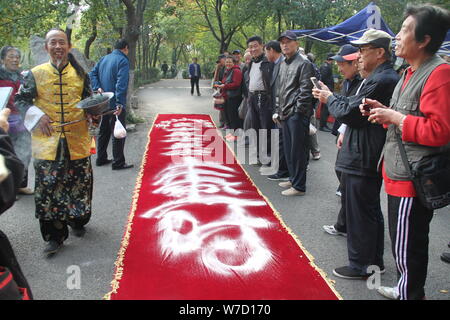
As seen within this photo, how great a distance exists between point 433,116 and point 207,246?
2.16m

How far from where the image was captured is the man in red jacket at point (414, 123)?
216cm

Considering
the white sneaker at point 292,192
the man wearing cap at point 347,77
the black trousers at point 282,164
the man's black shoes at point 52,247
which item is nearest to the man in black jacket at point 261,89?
the black trousers at point 282,164

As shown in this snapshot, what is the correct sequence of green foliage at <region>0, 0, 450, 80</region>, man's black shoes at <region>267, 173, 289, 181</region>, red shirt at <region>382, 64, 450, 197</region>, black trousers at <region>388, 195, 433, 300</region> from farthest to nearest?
1. green foliage at <region>0, 0, 450, 80</region>
2. man's black shoes at <region>267, 173, 289, 181</region>
3. black trousers at <region>388, 195, 433, 300</region>
4. red shirt at <region>382, 64, 450, 197</region>

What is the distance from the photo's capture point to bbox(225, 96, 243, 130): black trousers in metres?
8.58

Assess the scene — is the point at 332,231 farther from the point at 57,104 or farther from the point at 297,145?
the point at 57,104

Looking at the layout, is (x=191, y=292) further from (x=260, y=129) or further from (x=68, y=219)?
(x=260, y=129)

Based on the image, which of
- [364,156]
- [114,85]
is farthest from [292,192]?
[114,85]

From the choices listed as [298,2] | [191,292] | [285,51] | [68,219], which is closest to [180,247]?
[191,292]

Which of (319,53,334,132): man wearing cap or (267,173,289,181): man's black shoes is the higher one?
(319,53,334,132): man wearing cap

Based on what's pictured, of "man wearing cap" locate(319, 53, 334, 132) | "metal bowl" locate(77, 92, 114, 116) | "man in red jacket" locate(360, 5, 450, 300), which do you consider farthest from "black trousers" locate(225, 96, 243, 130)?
"man in red jacket" locate(360, 5, 450, 300)

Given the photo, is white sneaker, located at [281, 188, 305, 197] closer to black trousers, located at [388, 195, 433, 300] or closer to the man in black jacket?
the man in black jacket

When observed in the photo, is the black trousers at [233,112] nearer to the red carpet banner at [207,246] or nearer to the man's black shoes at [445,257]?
the red carpet banner at [207,246]

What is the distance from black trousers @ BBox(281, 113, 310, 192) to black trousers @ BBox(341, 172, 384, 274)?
71.2 inches

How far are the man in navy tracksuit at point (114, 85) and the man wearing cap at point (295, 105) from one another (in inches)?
98.4
